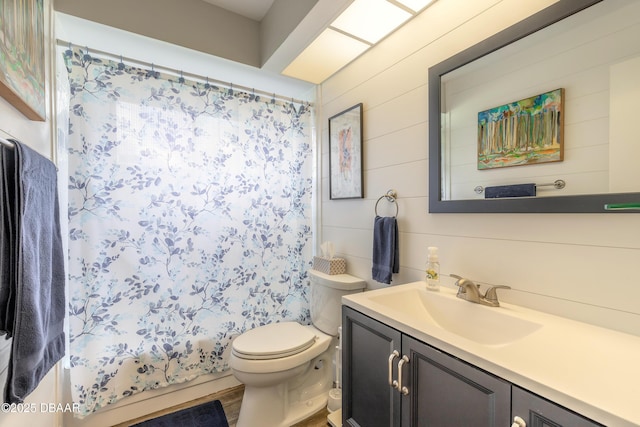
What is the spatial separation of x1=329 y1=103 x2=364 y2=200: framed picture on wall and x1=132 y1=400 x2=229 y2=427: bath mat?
154 cm

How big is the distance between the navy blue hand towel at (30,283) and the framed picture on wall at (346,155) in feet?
4.70

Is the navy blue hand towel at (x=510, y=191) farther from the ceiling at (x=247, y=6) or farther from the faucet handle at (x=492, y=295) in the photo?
the ceiling at (x=247, y=6)

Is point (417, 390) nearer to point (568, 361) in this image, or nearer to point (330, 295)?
point (568, 361)

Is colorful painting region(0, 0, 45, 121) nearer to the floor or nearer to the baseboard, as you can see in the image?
the baseboard

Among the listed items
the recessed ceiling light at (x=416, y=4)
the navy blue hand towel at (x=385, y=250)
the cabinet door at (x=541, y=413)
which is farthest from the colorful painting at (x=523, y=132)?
the cabinet door at (x=541, y=413)

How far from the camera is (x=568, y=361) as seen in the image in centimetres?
64

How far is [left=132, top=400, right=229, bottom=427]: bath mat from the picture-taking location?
5.16 ft

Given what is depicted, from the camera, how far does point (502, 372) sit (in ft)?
2.00

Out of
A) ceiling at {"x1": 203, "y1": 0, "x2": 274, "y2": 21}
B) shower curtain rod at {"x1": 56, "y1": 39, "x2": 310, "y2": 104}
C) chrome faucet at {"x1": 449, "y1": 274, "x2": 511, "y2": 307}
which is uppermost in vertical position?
ceiling at {"x1": 203, "y1": 0, "x2": 274, "y2": 21}

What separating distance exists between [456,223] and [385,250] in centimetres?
38

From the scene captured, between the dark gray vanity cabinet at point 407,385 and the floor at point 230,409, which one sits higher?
the dark gray vanity cabinet at point 407,385

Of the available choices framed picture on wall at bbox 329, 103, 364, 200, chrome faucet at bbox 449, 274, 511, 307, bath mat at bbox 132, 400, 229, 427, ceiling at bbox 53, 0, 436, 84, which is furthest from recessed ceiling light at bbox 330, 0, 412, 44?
bath mat at bbox 132, 400, 229, 427

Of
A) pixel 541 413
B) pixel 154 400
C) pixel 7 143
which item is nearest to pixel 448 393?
pixel 541 413

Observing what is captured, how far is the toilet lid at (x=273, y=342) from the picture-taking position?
1421 mm
